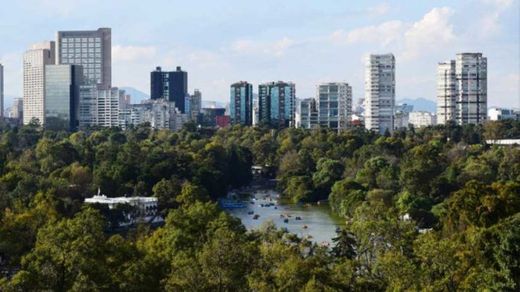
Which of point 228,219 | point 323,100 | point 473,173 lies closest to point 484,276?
point 228,219

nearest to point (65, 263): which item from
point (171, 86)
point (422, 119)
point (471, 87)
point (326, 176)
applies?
point (326, 176)

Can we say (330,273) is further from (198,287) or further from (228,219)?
(228,219)

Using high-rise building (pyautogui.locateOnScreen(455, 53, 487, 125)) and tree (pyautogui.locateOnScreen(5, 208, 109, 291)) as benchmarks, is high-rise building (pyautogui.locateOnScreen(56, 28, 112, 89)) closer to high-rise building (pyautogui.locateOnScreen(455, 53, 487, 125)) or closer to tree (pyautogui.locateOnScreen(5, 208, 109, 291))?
high-rise building (pyautogui.locateOnScreen(455, 53, 487, 125))

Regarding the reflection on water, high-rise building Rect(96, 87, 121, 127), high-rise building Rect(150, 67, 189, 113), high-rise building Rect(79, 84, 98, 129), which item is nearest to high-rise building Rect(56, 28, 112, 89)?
high-rise building Rect(150, 67, 189, 113)

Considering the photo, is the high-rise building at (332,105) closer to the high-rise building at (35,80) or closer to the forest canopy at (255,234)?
the high-rise building at (35,80)

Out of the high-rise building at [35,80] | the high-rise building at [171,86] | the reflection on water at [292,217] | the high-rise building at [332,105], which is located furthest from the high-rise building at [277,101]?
the reflection on water at [292,217]

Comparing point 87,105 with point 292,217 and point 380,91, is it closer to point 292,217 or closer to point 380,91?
point 380,91
